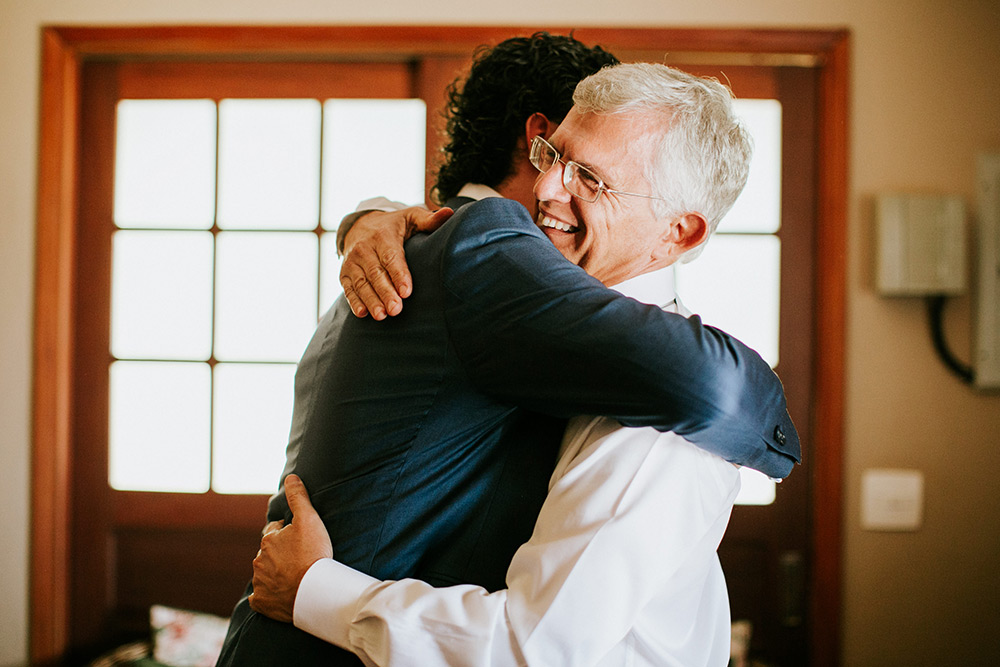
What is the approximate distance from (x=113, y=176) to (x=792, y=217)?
2000mm

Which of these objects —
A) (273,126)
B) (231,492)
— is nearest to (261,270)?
(273,126)

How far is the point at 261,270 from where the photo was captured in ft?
6.35

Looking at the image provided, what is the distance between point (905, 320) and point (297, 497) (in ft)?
5.68

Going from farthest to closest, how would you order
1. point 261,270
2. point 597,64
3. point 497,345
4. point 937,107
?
point 261,270, point 937,107, point 597,64, point 497,345

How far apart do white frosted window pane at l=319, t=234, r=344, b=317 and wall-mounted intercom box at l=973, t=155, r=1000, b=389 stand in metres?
1.78

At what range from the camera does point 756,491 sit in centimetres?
189

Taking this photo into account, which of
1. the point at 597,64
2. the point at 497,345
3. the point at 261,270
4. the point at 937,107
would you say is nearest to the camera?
the point at 497,345

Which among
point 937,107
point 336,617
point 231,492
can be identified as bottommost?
point 231,492

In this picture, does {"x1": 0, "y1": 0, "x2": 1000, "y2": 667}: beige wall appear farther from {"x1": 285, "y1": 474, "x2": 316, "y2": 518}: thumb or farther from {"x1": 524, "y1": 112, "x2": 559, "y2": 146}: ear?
{"x1": 285, "y1": 474, "x2": 316, "y2": 518}: thumb

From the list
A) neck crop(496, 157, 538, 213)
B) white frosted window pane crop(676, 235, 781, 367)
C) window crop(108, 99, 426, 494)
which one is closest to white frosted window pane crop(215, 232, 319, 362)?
window crop(108, 99, 426, 494)

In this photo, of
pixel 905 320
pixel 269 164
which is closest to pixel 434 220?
pixel 269 164

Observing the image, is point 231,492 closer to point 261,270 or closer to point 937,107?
point 261,270

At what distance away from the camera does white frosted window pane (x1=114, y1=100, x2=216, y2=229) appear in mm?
1944

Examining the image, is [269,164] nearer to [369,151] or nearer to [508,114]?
[369,151]
